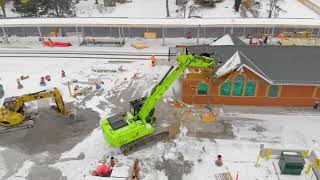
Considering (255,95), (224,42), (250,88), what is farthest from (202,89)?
(224,42)

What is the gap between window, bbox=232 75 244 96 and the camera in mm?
24703

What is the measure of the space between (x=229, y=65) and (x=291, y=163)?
30.1 feet

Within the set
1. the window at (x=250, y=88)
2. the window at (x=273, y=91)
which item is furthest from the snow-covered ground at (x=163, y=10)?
the window at (x=273, y=91)

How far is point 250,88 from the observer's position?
25047mm

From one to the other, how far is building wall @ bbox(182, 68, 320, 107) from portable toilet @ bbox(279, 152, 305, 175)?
670 centimetres

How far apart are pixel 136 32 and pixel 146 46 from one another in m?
4.11

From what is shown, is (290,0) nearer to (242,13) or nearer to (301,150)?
(242,13)

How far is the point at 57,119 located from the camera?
24.4 meters

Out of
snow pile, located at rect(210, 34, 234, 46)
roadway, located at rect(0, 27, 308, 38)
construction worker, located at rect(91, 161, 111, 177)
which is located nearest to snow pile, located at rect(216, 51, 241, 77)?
snow pile, located at rect(210, 34, 234, 46)

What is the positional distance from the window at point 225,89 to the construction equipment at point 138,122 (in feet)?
14.8

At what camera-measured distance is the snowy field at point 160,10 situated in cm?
5044

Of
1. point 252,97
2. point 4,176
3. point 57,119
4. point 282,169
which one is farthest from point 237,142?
point 4,176

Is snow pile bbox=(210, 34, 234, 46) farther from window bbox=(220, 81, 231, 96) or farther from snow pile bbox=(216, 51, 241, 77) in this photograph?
window bbox=(220, 81, 231, 96)

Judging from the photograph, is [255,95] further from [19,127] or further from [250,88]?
[19,127]
